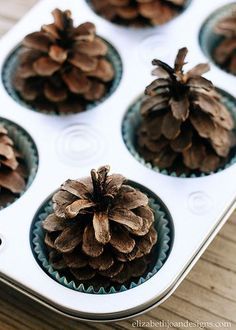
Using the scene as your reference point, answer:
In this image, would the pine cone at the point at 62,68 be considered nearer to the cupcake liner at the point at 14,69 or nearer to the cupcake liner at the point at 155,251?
the cupcake liner at the point at 14,69

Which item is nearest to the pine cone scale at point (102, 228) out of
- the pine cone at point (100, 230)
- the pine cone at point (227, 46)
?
the pine cone at point (100, 230)

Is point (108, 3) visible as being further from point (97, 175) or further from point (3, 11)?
point (97, 175)

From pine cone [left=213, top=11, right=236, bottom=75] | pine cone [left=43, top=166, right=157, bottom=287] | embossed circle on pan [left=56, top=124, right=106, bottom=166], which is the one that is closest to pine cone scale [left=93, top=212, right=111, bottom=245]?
pine cone [left=43, top=166, right=157, bottom=287]

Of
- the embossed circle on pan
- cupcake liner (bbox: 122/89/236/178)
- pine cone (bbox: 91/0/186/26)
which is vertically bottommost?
the embossed circle on pan

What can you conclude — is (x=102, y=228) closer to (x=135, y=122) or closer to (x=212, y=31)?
(x=135, y=122)

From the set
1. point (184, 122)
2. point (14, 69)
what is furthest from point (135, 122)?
point (14, 69)

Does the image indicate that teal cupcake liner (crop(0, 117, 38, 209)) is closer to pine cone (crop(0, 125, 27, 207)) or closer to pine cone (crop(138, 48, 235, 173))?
pine cone (crop(0, 125, 27, 207))

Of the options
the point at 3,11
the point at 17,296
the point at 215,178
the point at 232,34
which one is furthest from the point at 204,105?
the point at 3,11
